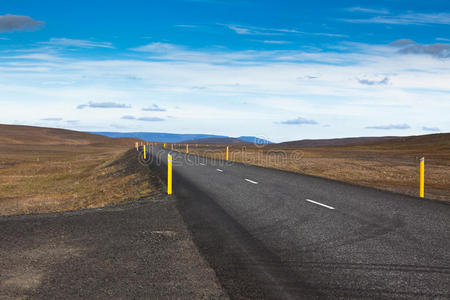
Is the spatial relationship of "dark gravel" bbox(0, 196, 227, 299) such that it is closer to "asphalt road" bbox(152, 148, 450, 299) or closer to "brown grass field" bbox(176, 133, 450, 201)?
"asphalt road" bbox(152, 148, 450, 299)

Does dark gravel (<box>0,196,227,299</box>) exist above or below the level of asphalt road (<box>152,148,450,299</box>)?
below

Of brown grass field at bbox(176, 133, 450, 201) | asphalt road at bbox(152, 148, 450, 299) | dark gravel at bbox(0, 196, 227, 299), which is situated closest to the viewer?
dark gravel at bbox(0, 196, 227, 299)

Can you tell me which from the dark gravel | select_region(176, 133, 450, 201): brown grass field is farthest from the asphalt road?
select_region(176, 133, 450, 201): brown grass field

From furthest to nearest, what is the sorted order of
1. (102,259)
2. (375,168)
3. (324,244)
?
(375,168)
(324,244)
(102,259)

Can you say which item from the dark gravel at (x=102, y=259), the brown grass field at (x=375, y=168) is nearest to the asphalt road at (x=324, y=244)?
the dark gravel at (x=102, y=259)

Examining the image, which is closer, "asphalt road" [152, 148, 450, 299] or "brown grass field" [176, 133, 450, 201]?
"asphalt road" [152, 148, 450, 299]

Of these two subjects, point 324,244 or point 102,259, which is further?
point 324,244

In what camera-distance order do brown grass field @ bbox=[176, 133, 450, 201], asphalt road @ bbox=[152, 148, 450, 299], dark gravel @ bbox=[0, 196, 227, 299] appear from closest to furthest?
dark gravel @ bbox=[0, 196, 227, 299], asphalt road @ bbox=[152, 148, 450, 299], brown grass field @ bbox=[176, 133, 450, 201]

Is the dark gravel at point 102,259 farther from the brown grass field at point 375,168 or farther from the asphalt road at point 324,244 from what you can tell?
the brown grass field at point 375,168

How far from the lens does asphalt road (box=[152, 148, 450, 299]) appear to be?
182 inches

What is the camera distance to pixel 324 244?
Result: 646 centimetres

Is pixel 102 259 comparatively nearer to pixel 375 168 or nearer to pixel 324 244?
pixel 324 244

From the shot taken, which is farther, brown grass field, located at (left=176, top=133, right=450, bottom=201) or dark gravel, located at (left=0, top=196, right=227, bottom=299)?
brown grass field, located at (left=176, top=133, right=450, bottom=201)

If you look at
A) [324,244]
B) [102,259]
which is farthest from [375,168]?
[102,259]
